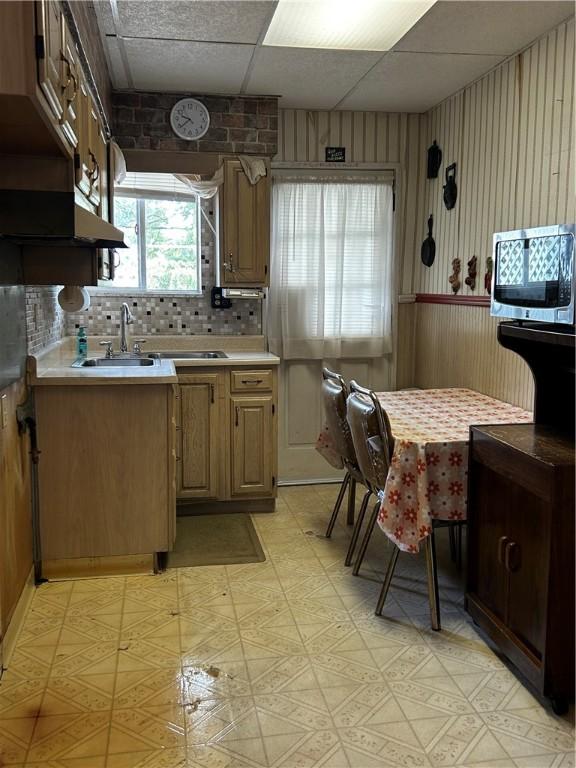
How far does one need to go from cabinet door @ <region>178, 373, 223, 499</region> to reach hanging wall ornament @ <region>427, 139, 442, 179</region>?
76.5 inches

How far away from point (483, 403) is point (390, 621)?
50.4 inches

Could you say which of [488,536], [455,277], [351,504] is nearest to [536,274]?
[488,536]

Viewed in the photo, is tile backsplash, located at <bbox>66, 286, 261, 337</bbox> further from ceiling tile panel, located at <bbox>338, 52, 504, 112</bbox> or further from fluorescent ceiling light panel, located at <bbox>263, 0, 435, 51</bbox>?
fluorescent ceiling light panel, located at <bbox>263, 0, 435, 51</bbox>

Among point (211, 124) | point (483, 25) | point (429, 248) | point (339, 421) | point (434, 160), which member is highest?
point (483, 25)

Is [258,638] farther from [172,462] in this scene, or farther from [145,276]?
[145,276]

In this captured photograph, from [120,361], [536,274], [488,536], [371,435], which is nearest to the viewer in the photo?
[488,536]

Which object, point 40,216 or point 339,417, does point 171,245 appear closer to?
point 339,417

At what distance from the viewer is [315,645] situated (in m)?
2.58

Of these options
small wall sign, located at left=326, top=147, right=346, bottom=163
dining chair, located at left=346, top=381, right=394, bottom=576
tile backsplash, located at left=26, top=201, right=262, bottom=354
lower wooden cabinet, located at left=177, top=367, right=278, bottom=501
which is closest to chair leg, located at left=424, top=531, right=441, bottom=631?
dining chair, located at left=346, top=381, right=394, bottom=576

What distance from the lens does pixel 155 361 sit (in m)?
3.89

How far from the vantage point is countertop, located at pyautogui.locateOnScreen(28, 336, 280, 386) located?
9.96 feet

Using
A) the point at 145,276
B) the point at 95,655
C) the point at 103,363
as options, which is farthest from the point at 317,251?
the point at 95,655

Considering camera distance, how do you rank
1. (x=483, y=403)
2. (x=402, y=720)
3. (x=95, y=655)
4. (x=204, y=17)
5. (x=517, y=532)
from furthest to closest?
(x=483, y=403) < (x=204, y=17) < (x=95, y=655) < (x=517, y=532) < (x=402, y=720)

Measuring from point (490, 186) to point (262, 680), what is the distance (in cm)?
274
